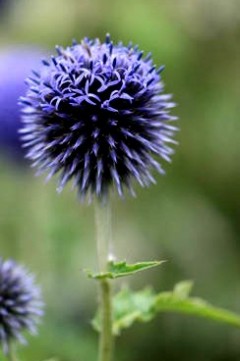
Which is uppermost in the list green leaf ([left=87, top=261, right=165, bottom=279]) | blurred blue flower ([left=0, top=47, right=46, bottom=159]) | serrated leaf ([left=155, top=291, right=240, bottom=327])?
blurred blue flower ([left=0, top=47, right=46, bottom=159])

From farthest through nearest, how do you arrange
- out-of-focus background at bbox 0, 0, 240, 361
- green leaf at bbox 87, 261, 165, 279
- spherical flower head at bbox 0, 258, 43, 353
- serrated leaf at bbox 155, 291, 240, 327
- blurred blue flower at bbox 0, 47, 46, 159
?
out-of-focus background at bbox 0, 0, 240, 361
blurred blue flower at bbox 0, 47, 46, 159
spherical flower head at bbox 0, 258, 43, 353
serrated leaf at bbox 155, 291, 240, 327
green leaf at bbox 87, 261, 165, 279

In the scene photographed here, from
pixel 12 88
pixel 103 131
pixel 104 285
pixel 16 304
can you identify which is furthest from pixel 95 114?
pixel 12 88

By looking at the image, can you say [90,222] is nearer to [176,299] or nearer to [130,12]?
[130,12]

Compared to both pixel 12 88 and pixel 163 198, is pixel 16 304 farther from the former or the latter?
pixel 163 198

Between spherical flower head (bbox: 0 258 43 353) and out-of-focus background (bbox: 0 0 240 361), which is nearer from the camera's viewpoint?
spherical flower head (bbox: 0 258 43 353)

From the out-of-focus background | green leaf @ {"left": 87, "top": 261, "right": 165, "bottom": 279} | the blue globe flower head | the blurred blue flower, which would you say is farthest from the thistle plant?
the out-of-focus background

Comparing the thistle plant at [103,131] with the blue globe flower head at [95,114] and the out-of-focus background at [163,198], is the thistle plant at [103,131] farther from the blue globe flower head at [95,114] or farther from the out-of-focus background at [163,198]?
the out-of-focus background at [163,198]

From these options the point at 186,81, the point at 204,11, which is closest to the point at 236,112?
the point at 186,81

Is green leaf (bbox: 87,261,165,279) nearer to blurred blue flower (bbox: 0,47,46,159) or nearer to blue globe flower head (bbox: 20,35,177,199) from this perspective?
blue globe flower head (bbox: 20,35,177,199)
